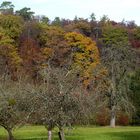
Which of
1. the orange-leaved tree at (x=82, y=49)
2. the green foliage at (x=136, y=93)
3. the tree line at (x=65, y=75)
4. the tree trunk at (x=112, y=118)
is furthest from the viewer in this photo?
the orange-leaved tree at (x=82, y=49)

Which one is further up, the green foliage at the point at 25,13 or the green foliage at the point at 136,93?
the green foliage at the point at 25,13

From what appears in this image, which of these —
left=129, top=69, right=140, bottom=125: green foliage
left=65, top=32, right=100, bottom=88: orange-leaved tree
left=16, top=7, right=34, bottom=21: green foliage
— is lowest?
left=129, top=69, right=140, bottom=125: green foliage

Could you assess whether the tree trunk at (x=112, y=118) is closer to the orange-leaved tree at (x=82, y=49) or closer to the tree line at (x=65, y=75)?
the tree line at (x=65, y=75)

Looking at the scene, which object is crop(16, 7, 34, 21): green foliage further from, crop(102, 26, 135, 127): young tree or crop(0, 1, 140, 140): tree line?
crop(102, 26, 135, 127): young tree

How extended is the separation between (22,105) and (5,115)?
1541 mm

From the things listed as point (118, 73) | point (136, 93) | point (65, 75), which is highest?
point (118, 73)

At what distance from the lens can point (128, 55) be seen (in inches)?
2579

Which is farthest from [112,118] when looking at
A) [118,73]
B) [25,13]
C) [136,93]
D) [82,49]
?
[25,13]

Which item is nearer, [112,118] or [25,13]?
[112,118]

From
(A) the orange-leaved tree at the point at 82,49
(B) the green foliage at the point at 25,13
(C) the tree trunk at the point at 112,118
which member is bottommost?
(C) the tree trunk at the point at 112,118

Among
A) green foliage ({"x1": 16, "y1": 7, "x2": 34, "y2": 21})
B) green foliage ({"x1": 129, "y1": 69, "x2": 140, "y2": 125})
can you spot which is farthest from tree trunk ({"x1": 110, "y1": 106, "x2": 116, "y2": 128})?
green foliage ({"x1": 16, "y1": 7, "x2": 34, "y2": 21})

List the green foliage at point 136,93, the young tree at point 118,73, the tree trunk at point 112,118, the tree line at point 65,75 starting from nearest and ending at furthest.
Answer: the tree line at point 65,75, the young tree at point 118,73, the tree trunk at point 112,118, the green foliage at point 136,93

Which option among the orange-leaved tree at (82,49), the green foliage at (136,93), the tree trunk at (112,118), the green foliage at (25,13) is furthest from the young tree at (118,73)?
the green foliage at (25,13)

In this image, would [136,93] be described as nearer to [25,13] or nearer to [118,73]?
[118,73]
